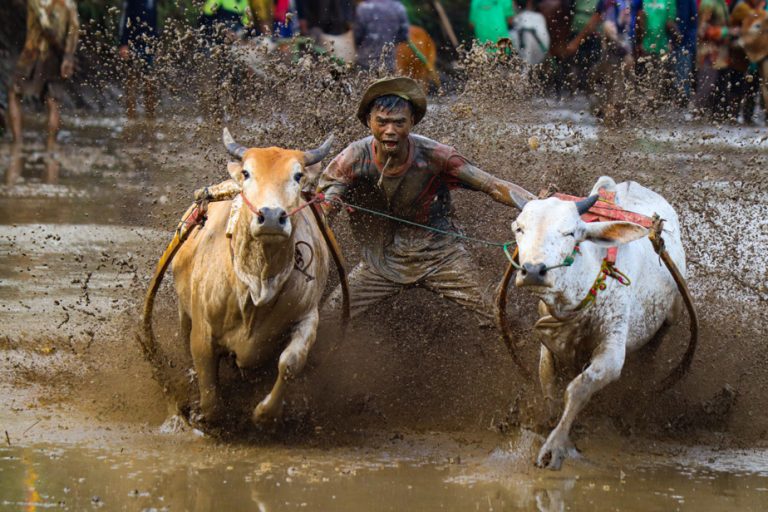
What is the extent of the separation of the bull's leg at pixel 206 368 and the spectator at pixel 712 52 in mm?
9394

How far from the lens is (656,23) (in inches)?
579

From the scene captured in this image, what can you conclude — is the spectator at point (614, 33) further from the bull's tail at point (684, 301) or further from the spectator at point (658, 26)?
the bull's tail at point (684, 301)

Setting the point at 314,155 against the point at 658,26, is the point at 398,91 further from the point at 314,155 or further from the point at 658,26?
the point at 658,26

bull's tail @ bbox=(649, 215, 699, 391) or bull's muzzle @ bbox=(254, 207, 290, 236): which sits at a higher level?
bull's muzzle @ bbox=(254, 207, 290, 236)

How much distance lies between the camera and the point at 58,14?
50.6 ft

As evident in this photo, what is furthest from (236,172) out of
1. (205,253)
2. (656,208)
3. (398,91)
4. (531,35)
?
(531,35)

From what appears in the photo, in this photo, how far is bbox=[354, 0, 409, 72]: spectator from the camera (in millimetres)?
14758

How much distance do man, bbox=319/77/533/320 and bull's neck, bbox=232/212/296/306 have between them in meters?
0.85

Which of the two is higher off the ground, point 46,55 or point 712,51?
point 712,51

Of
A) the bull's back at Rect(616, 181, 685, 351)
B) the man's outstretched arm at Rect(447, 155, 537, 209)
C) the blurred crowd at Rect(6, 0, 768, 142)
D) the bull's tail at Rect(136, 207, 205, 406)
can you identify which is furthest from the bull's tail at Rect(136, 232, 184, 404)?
the blurred crowd at Rect(6, 0, 768, 142)

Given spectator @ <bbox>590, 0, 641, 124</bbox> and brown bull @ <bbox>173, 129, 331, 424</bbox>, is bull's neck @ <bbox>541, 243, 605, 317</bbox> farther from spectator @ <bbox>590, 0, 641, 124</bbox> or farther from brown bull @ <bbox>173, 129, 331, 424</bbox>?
spectator @ <bbox>590, 0, 641, 124</bbox>

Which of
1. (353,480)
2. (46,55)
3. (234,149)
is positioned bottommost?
(353,480)

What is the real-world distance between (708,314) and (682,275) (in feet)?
3.87

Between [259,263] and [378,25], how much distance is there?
8.77 meters
